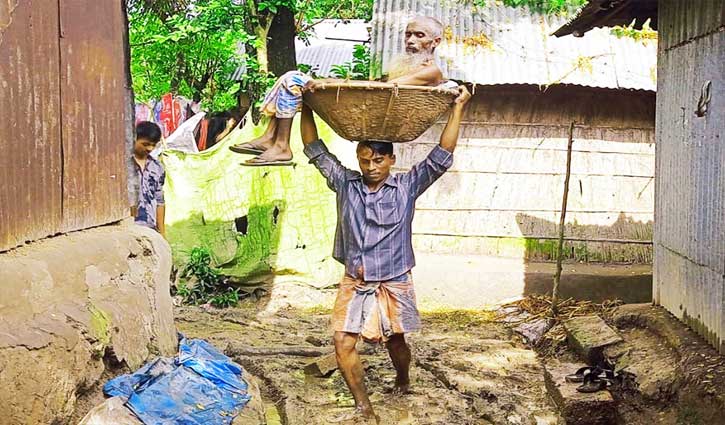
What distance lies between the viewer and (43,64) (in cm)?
389

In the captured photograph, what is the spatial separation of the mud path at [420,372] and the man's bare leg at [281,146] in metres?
1.67

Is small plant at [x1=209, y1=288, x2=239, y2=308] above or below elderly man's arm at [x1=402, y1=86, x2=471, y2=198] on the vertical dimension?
below

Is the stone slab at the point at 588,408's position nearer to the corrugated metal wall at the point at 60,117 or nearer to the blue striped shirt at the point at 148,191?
the corrugated metal wall at the point at 60,117

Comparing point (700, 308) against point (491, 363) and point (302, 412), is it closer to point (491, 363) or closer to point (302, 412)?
point (491, 363)

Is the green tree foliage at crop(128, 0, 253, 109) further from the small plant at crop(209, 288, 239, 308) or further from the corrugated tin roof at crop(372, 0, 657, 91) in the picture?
the small plant at crop(209, 288, 239, 308)

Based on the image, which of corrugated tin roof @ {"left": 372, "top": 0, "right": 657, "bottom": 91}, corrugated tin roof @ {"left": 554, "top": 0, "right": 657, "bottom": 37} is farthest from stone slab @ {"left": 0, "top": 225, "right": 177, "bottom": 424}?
corrugated tin roof @ {"left": 372, "top": 0, "right": 657, "bottom": 91}

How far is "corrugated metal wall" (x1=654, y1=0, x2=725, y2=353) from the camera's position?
5332 millimetres

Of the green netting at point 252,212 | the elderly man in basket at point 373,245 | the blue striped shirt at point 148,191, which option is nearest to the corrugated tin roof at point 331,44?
the green netting at point 252,212

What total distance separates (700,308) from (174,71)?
12064 millimetres

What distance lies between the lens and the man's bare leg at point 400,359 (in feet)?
18.6

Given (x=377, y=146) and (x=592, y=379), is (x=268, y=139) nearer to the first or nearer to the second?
(x=377, y=146)

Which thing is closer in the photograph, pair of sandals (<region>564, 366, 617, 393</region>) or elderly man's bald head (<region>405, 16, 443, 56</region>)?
elderly man's bald head (<region>405, 16, 443, 56</region>)

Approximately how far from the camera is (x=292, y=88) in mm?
5109

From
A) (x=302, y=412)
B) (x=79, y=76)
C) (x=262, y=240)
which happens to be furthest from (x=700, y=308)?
(x=262, y=240)
